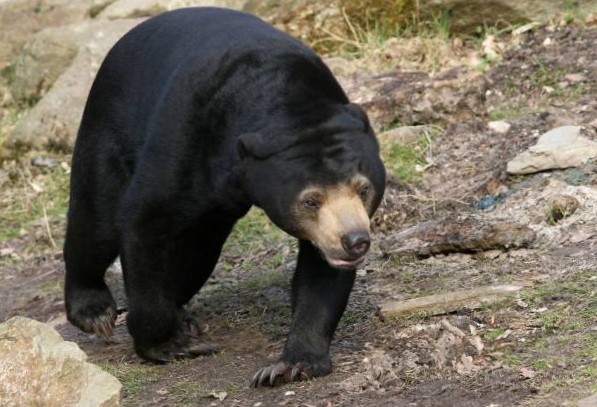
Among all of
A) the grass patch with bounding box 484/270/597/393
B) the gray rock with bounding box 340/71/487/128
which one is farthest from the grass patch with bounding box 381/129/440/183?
the grass patch with bounding box 484/270/597/393

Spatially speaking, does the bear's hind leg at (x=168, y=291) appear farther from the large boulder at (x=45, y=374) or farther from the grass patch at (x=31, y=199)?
the grass patch at (x=31, y=199)

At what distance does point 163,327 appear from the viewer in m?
5.99

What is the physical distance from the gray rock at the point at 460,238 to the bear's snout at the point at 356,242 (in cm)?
168

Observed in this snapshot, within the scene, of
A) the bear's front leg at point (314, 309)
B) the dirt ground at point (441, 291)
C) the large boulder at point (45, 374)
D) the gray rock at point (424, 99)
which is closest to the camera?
the large boulder at point (45, 374)

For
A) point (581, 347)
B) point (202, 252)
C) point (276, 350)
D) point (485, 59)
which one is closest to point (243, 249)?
point (202, 252)

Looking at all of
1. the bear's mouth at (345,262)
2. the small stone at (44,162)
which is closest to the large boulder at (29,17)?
the small stone at (44,162)

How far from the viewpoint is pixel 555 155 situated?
7332mm

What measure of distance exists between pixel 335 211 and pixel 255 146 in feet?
1.42

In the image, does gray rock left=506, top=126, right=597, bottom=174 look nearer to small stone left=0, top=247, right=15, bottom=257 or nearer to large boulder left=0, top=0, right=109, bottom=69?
small stone left=0, top=247, right=15, bottom=257

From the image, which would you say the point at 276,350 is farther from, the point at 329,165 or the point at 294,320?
the point at 329,165

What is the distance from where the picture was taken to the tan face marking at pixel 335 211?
16.4 feet

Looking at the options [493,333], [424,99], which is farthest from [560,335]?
[424,99]

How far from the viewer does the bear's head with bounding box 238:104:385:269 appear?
5.00m

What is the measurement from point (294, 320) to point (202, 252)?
1.02 meters
